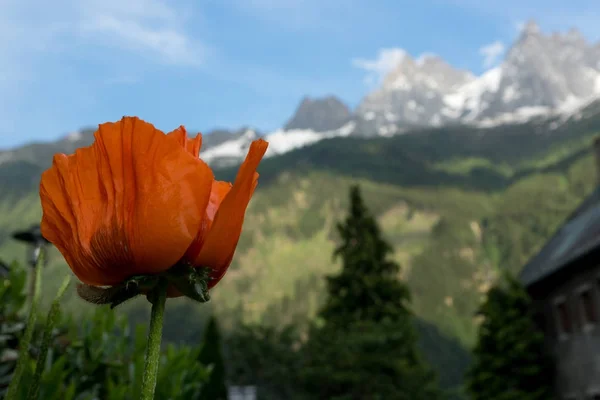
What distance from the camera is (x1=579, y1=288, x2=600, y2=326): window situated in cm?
2139

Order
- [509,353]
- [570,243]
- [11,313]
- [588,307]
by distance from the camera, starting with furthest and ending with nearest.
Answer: [509,353] < [570,243] < [588,307] < [11,313]

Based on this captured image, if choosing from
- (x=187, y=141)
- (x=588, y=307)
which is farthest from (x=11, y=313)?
(x=588, y=307)

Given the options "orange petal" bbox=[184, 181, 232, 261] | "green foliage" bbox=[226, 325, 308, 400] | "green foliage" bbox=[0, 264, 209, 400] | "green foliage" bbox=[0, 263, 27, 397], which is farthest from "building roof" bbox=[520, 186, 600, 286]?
"orange petal" bbox=[184, 181, 232, 261]

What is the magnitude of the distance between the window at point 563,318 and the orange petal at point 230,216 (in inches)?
976

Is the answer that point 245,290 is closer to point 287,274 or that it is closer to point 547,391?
point 287,274

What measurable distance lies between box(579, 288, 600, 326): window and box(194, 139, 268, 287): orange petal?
873 inches

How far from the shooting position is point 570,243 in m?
24.0

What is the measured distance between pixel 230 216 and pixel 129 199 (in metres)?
0.17

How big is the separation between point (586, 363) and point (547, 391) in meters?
4.11

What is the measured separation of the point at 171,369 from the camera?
84.3 inches

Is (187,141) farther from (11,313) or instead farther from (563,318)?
(563,318)

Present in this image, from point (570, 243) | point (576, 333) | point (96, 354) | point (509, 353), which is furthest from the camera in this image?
point (509, 353)

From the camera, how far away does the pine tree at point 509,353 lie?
1016 inches

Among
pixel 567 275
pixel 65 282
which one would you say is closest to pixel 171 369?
pixel 65 282
